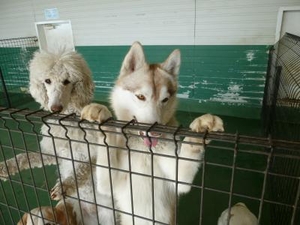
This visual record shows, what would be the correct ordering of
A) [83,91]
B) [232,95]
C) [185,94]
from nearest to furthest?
1. [83,91]
2. [232,95]
3. [185,94]

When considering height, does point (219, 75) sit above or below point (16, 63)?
below

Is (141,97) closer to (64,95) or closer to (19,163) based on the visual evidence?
(64,95)

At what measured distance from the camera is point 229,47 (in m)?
3.86

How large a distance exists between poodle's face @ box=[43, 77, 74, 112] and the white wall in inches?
103

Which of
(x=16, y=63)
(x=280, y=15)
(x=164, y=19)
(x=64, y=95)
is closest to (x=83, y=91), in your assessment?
(x=64, y=95)

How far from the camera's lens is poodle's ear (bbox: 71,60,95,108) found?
2.08m

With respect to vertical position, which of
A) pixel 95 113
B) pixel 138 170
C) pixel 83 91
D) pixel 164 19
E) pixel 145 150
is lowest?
pixel 138 170

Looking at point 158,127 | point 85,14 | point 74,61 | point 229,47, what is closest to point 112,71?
point 85,14

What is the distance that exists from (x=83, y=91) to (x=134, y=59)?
0.81 m

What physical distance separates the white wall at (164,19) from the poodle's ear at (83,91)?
2.43 m

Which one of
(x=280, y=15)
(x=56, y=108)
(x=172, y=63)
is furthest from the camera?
(x=280, y=15)

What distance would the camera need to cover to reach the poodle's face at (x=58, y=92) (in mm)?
1916

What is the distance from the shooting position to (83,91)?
2.10 meters

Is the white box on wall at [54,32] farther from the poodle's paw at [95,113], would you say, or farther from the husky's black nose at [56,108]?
the poodle's paw at [95,113]
